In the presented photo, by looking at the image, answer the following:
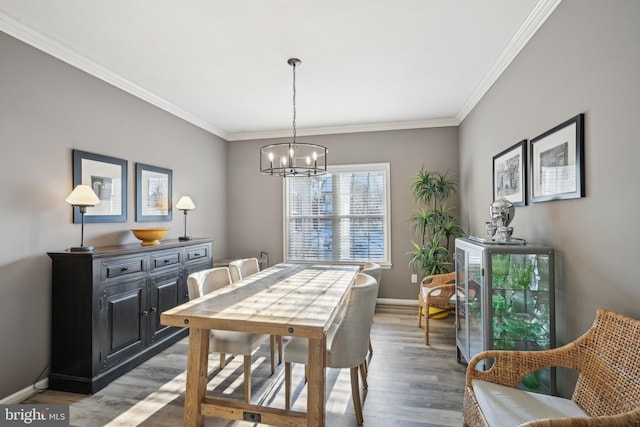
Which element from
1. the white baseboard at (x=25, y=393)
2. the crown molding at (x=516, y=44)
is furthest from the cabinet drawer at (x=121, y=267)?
the crown molding at (x=516, y=44)

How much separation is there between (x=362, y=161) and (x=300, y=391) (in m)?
3.40

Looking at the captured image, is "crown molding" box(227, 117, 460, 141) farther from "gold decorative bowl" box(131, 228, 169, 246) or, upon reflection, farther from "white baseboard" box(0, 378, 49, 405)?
"white baseboard" box(0, 378, 49, 405)

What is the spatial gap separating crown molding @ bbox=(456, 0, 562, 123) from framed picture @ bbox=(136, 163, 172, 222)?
375 cm

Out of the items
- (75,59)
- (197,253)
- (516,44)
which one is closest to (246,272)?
(197,253)

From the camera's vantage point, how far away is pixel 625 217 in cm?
147

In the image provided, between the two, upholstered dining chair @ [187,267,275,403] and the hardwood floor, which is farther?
upholstered dining chair @ [187,267,275,403]

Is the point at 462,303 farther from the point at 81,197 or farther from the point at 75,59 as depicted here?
the point at 75,59

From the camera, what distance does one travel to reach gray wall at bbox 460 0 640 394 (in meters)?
1.44

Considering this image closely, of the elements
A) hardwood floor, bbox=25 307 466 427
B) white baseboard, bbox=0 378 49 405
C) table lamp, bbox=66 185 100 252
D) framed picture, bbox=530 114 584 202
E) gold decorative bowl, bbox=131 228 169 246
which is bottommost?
hardwood floor, bbox=25 307 466 427

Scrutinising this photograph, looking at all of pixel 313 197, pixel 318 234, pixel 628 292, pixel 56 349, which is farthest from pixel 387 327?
pixel 56 349

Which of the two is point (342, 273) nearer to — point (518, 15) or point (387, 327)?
point (387, 327)

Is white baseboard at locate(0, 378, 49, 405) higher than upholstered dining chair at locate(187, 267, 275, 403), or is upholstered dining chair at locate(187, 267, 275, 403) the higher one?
upholstered dining chair at locate(187, 267, 275, 403)

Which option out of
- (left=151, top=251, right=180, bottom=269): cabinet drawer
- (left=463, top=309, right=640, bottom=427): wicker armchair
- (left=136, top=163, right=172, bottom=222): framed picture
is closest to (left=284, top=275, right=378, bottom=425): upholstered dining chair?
(left=463, top=309, right=640, bottom=427): wicker armchair

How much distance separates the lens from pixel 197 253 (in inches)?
147
